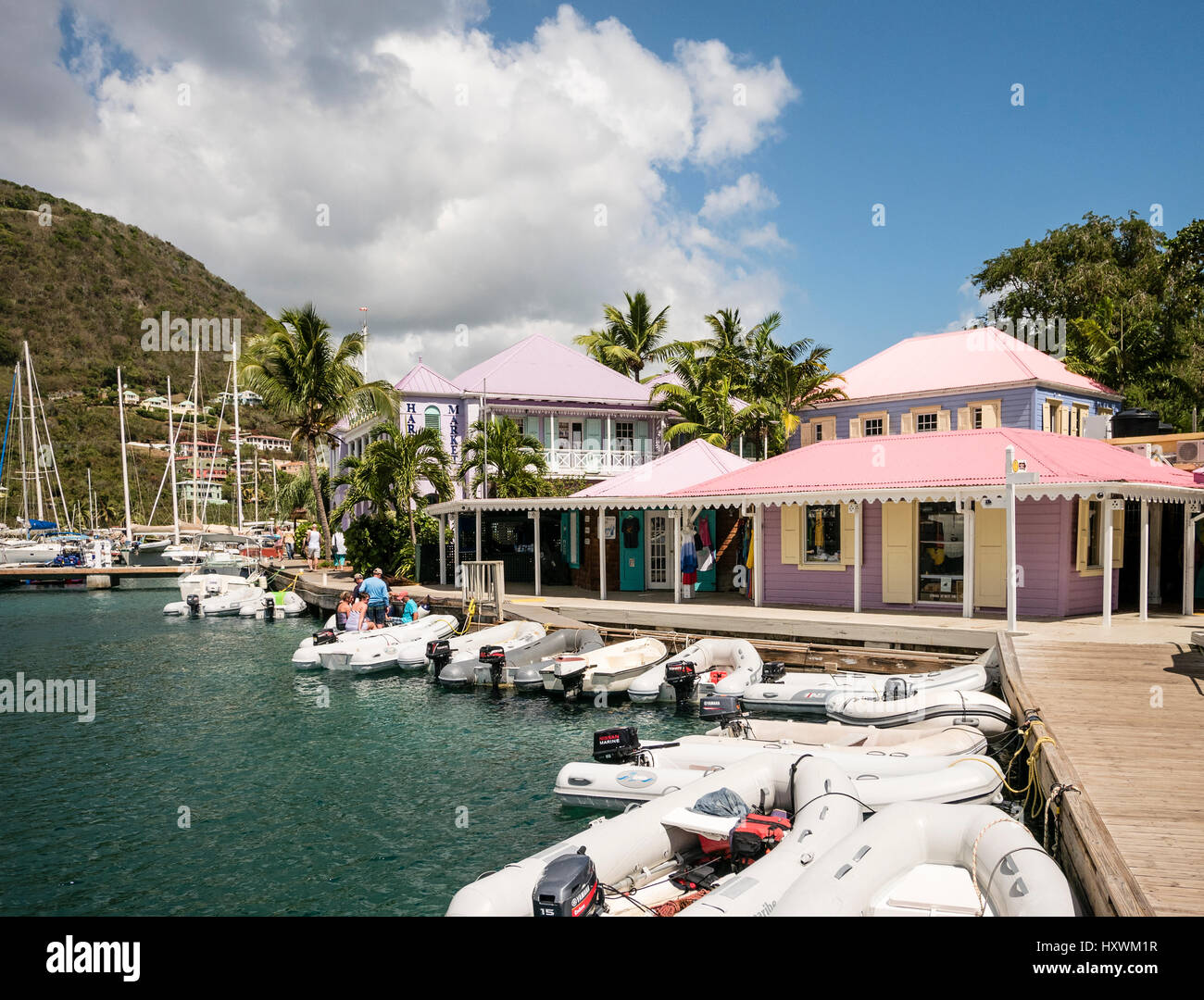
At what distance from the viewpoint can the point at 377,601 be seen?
19.2 m

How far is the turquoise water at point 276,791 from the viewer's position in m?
7.64

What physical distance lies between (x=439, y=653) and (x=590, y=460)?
1793 centimetres

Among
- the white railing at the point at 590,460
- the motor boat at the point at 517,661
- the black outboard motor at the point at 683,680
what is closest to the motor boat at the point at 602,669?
the motor boat at the point at 517,661

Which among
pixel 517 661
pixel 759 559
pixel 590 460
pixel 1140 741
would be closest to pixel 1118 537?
pixel 759 559

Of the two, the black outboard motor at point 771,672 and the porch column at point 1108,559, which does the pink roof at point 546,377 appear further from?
the porch column at point 1108,559

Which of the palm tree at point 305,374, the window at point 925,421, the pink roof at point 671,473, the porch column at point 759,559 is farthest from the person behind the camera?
the palm tree at point 305,374

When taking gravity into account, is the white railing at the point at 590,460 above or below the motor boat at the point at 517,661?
above

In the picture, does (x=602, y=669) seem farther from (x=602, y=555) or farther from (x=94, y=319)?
(x=94, y=319)

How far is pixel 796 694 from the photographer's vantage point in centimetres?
1239

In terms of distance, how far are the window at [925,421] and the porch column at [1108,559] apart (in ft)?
49.9

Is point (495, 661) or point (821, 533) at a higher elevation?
point (821, 533)

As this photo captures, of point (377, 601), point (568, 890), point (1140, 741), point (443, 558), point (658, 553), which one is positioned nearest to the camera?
point (568, 890)
